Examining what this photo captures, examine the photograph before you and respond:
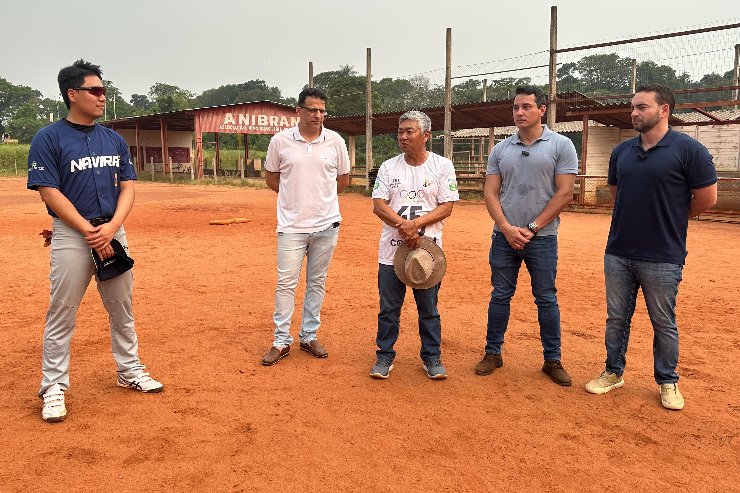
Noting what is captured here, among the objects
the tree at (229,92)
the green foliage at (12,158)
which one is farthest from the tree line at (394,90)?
the green foliage at (12,158)

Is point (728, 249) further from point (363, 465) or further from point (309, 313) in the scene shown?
point (363, 465)

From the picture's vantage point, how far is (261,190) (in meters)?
24.8

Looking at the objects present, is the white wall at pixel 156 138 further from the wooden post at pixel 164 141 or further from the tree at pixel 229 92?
the tree at pixel 229 92

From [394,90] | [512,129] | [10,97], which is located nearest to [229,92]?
[10,97]

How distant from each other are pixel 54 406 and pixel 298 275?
1.82 m

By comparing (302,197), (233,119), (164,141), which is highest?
(233,119)

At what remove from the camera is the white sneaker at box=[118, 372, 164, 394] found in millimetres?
3664

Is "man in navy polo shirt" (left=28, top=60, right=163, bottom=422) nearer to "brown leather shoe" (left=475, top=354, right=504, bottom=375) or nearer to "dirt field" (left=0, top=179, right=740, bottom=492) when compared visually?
"dirt field" (left=0, top=179, right=740, bottom=492)

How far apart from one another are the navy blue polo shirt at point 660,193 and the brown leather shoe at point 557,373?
0.91 meters

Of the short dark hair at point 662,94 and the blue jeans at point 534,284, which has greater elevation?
the short dark hair at point 662,94

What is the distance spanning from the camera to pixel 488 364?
4117mm

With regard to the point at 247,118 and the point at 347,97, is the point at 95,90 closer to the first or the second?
the point at 247,118

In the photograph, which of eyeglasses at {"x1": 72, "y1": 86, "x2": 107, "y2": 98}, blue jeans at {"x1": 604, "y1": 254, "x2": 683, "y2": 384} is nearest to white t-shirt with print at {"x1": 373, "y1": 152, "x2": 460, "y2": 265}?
blue jeans at {"x1": 604, "y1": 254, "x2": 683, "y2": 384}

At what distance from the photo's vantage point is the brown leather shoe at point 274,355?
4.23m
